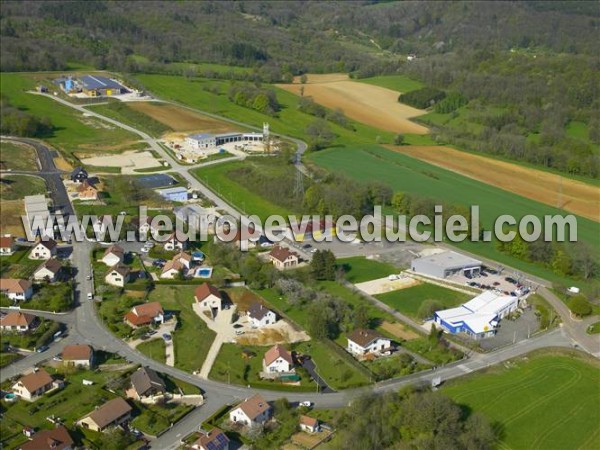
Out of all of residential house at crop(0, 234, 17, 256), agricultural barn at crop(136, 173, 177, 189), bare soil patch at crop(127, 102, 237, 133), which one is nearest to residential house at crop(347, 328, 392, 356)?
residential house at crop(0, 234, 17, 256)

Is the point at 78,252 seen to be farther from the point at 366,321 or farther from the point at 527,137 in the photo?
the point at 527,137

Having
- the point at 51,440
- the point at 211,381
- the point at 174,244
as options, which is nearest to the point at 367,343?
the point at 211,381

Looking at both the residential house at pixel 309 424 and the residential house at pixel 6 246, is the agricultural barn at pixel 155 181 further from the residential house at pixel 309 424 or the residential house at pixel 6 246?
the residential house at pixel 309 424

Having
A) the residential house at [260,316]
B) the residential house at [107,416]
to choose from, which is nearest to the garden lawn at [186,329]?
the residential house at [260,316]

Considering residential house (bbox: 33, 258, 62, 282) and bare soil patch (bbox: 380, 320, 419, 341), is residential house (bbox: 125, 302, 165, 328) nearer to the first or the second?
residential house (bbox: 33, 258, 62, 282)

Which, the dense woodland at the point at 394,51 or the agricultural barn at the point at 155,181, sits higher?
the dense woodland at the point at 394,51
